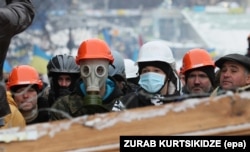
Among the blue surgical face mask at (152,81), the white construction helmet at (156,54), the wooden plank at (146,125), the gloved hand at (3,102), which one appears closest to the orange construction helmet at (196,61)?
the white construction helmet at (156,54)

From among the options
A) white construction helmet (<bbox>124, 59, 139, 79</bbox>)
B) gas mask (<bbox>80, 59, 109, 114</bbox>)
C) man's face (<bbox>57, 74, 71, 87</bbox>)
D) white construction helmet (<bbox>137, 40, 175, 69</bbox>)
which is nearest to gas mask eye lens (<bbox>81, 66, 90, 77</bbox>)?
gas mask (<bbox>80, 59, 109, 114</bbox>)

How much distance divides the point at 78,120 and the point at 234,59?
6.69 feet

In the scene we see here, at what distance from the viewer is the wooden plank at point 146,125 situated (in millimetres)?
2232

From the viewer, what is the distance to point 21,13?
2.65 m

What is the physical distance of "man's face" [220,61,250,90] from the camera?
407cm

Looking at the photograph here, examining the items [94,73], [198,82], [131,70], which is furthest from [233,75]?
[131,70]

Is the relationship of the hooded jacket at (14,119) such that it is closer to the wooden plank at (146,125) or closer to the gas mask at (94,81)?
the gas mask at (94,81)

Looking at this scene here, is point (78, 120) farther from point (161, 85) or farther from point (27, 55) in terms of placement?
point (27, 55)

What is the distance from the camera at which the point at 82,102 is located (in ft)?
12.2

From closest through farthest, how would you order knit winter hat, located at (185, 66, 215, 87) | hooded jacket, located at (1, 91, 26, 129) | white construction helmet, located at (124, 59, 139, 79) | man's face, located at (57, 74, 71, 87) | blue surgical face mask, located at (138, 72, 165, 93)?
hooded jacket, located at (1, 91, 26, 129), blue surgical face mask, located at (138, 72, 165, 93), knit winter hat, located at (185, 66, 215, 87), man's face, located at (57, 74, 71, 87), white construction helmet, located at (124, 59, 139, 79)

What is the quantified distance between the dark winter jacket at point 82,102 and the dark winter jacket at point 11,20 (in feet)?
2.41

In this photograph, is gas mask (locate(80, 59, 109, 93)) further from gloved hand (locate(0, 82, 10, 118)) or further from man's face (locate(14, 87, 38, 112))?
gloved hand (locate(0, 82, 10, 118))

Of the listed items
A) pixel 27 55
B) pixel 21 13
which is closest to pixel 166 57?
pixel 21 13

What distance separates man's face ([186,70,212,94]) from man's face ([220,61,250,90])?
0.26 metres
